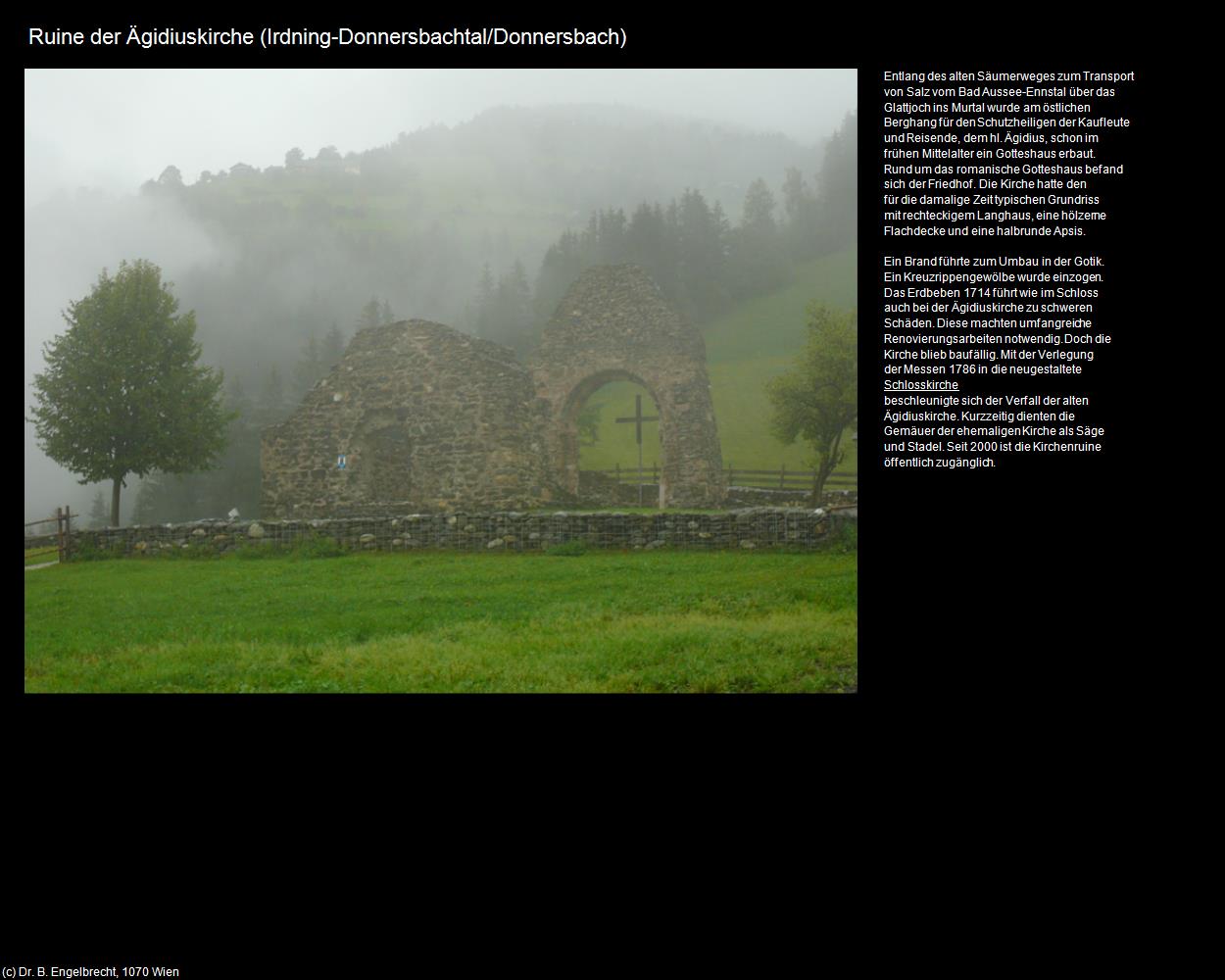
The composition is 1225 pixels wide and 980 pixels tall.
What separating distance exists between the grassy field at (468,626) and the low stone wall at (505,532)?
1.87 ft

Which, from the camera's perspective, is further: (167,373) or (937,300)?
(167,373)

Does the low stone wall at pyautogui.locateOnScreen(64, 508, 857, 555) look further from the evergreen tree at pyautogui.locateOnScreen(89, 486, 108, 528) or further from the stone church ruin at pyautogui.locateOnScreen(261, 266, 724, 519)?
the evergreen tree at pyautogui.locateOnScreen(89, 486, 108, 528)

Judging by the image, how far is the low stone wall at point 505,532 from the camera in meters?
12.8

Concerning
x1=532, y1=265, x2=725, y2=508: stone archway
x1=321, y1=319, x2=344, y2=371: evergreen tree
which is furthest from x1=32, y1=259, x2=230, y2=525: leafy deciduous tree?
x1=321, y1=319, x2=344, y2=371: evergreen tree

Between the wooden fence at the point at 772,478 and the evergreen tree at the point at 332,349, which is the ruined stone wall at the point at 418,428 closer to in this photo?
the wooden fence at the point at 772,478

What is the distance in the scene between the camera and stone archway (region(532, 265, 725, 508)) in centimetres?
2580

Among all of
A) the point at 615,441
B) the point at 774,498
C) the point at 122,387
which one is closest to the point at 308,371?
the point at 615,441

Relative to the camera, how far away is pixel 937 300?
18.4ft

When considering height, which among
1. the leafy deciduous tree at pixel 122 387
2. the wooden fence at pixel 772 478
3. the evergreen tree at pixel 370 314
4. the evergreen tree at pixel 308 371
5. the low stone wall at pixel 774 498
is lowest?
the low stone wall at pixel 774 498

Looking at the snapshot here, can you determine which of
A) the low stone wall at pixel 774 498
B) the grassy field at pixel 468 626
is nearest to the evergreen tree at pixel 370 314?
the low stone wall at pixel 774 498

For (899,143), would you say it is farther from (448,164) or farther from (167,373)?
(448,164)

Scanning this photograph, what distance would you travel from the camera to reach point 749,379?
49.5 metres

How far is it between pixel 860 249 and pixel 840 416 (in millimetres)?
18855

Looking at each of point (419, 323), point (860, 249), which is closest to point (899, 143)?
point (860, 249)
